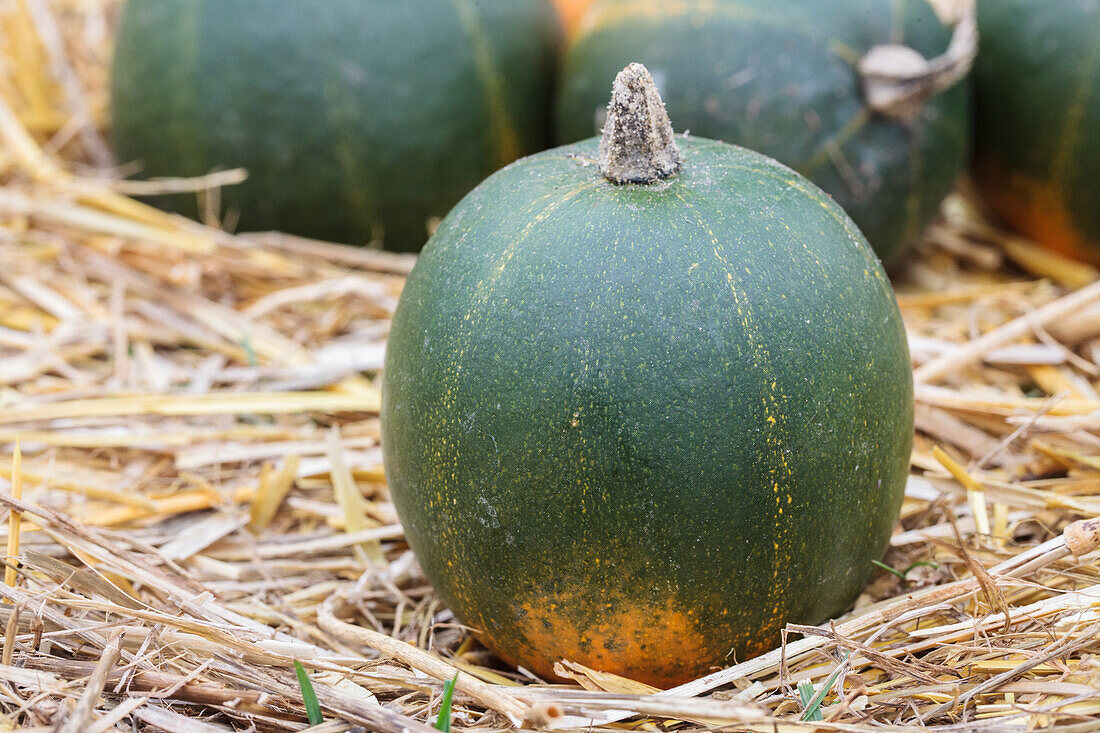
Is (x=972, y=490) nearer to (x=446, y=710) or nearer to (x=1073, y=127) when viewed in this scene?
(x=446, y=710)

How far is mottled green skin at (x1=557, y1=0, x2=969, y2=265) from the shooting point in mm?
3576

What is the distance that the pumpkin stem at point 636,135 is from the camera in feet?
6.55

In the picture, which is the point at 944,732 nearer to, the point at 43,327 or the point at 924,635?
the point at 924,635

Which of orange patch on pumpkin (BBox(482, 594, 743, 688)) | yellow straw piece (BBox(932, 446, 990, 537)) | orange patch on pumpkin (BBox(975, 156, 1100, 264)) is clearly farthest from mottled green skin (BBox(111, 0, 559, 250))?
orange patch on pumpkin (BBox(482, 594, 743, 688))

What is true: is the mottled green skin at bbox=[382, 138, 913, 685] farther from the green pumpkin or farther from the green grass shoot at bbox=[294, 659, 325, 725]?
the green grass shoot at bbox=[294, 659, 325, 725]

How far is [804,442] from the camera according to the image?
1.88 metres

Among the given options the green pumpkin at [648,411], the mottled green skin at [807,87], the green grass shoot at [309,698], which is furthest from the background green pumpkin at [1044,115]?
the green grass shoot at [309,698]

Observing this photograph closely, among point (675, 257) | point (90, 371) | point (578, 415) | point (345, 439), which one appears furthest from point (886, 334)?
point (90, 371)

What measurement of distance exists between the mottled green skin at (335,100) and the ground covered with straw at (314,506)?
19 cm

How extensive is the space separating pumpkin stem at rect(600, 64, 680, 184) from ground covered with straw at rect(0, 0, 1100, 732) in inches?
37.4

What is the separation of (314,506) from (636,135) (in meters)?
1.47

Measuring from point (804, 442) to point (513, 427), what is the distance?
0.53 meters

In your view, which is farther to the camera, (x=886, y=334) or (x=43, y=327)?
(x=43, y=327)

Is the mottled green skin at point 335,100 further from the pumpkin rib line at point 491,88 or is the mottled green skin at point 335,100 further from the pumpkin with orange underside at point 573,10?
the pumpkin with orange underside at point 573,10
